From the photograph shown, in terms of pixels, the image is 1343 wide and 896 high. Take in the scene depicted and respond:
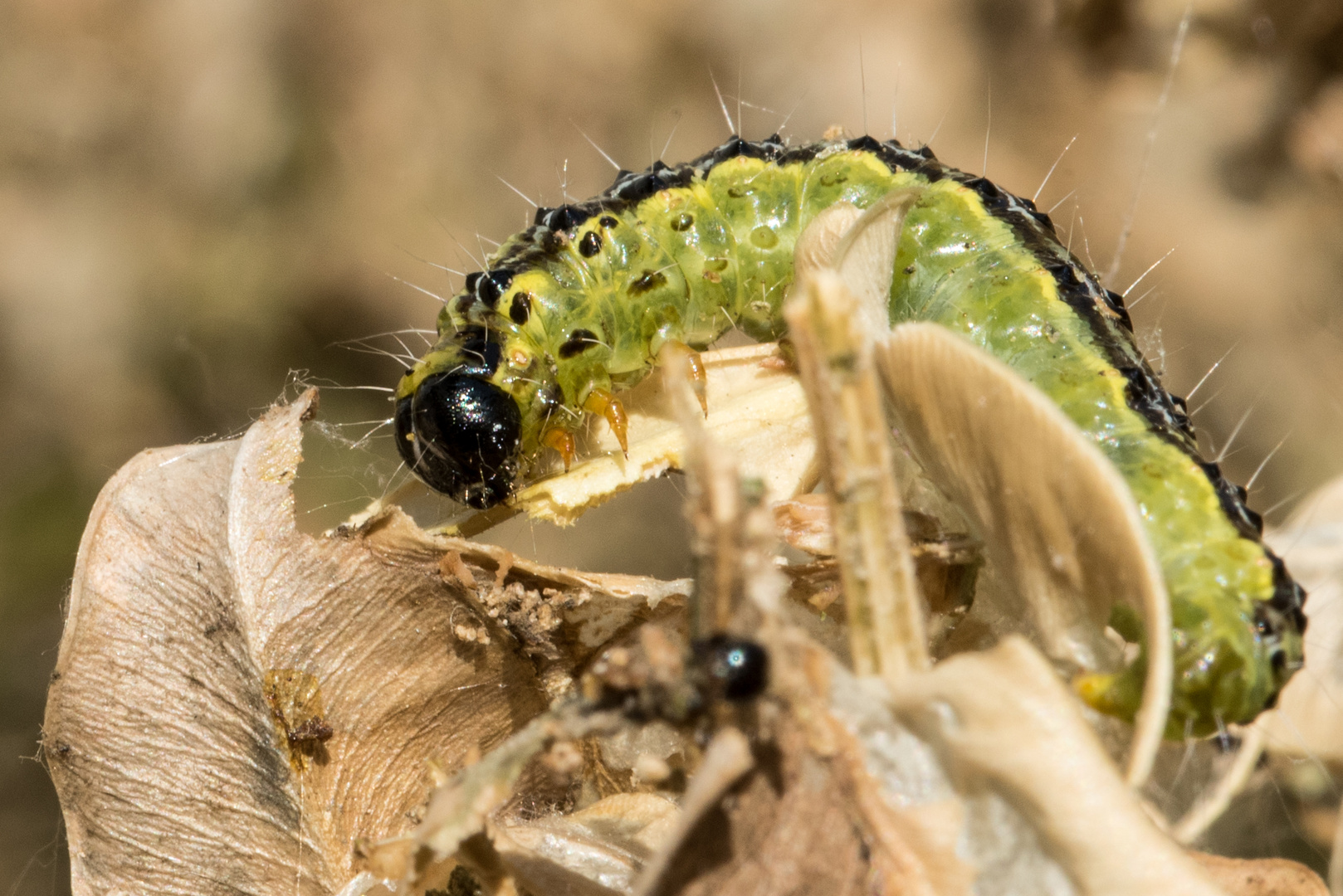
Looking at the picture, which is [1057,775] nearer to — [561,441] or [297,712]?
[297,712]

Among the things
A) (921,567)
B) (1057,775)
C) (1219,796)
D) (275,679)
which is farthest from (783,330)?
Answer: (1057,775)

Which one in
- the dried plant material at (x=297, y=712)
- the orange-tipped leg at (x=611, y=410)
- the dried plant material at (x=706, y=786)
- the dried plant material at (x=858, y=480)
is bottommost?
the dried plant material at (x=297, y=712)

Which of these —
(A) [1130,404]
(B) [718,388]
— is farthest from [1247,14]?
(B) [718,388]

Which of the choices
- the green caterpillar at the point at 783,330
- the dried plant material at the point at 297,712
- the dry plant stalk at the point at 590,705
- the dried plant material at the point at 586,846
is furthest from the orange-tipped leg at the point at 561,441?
the dried plant material at the point at 586,846

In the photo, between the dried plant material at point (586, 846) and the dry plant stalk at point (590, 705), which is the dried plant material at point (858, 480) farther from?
the dried plant material at point (586, 846)

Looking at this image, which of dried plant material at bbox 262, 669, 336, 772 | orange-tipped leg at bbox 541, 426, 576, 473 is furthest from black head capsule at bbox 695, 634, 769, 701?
orange-tipped leg at bbox 541, 426, 576, 473

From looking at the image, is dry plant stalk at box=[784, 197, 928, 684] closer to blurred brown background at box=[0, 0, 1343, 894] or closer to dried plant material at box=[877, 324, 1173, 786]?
dried plant material at box=[877, 324, 1173, 786]
